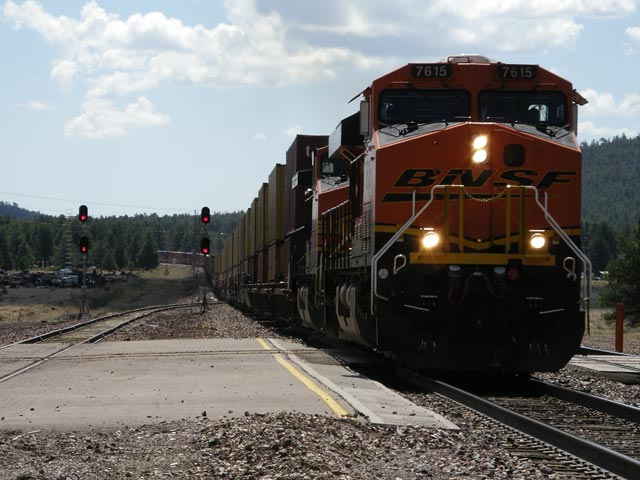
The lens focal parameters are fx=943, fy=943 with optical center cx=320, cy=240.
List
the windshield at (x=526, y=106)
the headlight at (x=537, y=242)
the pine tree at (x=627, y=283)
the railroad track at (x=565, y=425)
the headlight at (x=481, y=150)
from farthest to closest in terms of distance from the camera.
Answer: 1. the pine tree at (x=627, y=283)
2. the windshield at (x=526, y=106)
3. the headlight at (x=481, y=150)
4. the headlight at (x=537, y=242)
5. the railroad track at (x=565, y=425)

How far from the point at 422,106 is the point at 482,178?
1.46 meters

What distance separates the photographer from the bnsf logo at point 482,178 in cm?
1216

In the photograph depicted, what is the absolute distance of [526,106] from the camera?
12891mm

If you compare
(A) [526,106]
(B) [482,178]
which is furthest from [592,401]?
(A) [526,106]

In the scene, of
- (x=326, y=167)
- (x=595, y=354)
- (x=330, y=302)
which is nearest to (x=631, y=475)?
(x=330, y=302)

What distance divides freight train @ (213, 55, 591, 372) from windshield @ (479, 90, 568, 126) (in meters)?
0.01

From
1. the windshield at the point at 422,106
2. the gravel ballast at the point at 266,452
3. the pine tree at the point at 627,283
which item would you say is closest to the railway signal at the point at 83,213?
the windshield at the point at 422,106

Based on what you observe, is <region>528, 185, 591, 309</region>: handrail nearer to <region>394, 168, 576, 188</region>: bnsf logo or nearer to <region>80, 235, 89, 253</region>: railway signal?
<region>394, 168, 576, 188</region>: bnsf logo

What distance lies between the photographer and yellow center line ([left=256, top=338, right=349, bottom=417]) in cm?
905

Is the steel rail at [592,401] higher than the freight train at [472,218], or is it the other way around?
the freight train at [472,218]

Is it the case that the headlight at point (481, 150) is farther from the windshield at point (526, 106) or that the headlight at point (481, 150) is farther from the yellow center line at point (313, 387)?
the yellow center line at point (313, 387)

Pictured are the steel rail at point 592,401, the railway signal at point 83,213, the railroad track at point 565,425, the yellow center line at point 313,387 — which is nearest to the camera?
the railroad track at point 565,425

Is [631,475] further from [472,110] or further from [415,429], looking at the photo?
[472,110]

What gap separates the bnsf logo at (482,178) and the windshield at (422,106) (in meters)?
1.00
